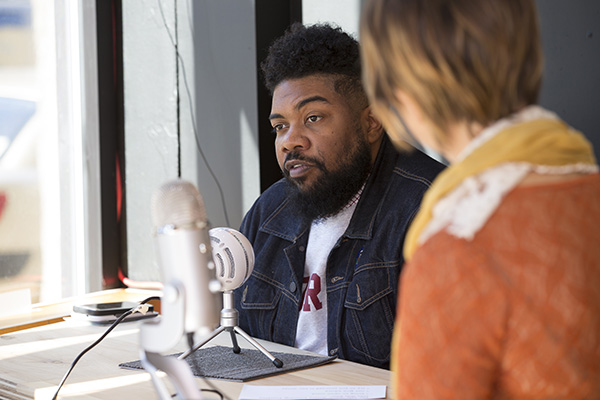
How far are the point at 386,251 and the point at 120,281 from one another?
6.43ft

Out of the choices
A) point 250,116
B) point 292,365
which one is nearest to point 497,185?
point 292,365

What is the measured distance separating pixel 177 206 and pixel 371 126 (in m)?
1.45

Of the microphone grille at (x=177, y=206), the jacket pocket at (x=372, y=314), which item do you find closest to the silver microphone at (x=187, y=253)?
the microphone grille at (x=177, y=206)

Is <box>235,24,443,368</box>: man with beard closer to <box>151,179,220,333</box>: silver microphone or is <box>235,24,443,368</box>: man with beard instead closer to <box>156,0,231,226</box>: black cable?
<box>156,0,231,226</box>: black cable

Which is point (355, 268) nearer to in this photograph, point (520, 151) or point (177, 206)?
point (177, 206)

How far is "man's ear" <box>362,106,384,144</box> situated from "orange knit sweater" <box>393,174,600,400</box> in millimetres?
1579

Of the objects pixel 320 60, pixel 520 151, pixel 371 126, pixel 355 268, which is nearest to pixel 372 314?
pixel 355 268

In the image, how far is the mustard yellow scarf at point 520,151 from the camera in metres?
0.71

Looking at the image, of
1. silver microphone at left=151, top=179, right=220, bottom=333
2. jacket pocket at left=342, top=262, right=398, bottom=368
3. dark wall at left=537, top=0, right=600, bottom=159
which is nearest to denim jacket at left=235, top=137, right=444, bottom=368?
jacket pocket at left=342, top=262, right=398, bottom=368

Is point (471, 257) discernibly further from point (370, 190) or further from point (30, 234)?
point (30, 234)

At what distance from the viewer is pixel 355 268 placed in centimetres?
198

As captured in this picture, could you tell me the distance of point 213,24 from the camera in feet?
10.4

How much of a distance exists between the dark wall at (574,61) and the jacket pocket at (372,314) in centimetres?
73

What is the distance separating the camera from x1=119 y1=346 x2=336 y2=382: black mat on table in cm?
155
